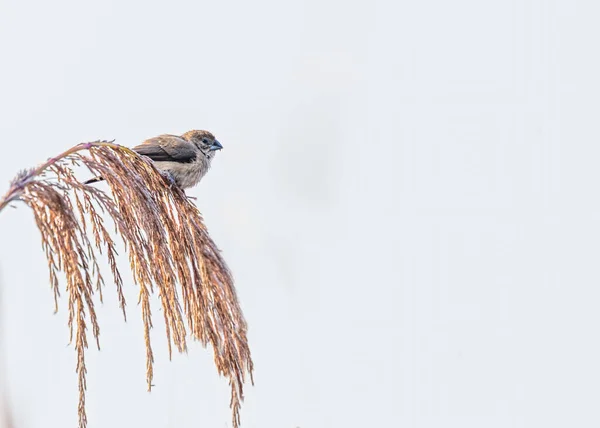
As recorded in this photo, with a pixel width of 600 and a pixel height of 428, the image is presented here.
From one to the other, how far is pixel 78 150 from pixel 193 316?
2.56 feet

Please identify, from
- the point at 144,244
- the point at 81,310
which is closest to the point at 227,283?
the point at 144,244

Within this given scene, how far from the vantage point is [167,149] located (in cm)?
650

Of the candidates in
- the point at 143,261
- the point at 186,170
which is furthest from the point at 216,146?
the point at 143,261

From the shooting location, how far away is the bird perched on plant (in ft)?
21.0

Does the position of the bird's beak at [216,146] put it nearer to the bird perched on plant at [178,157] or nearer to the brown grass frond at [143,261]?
the bird perched on plant at [178,157]

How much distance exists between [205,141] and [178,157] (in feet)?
3.13

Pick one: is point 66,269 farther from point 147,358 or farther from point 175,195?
point 175,195

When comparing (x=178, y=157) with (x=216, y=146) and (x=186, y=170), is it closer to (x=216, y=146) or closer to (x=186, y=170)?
(x=186, y=170)

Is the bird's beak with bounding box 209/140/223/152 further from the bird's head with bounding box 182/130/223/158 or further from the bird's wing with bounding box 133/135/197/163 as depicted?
the bird's wing with bounding box 133/135/197/163

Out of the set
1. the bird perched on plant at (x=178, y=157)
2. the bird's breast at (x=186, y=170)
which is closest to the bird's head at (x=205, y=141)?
the bird perched on plant at (x=178, y=157)

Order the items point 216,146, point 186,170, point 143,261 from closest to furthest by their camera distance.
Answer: point 143,261, point 186,170, point 216,146

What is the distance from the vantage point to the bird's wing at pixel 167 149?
6398mm

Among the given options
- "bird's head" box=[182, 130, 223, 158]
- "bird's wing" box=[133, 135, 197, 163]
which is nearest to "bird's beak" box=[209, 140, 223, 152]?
"bird's head" box=[182, 130, 223, 158]

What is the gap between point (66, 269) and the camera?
2830mm
